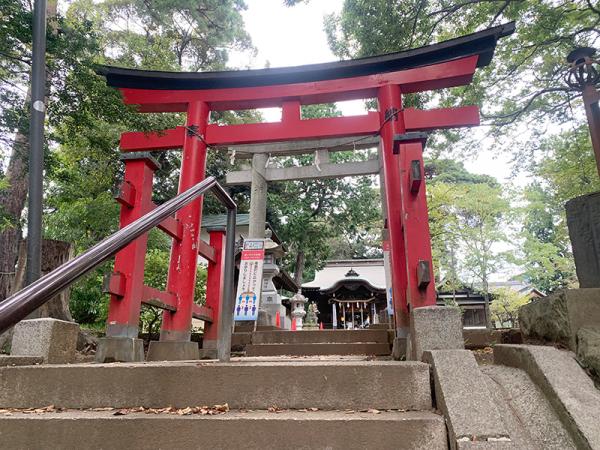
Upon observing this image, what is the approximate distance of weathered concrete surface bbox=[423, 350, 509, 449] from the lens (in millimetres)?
1620

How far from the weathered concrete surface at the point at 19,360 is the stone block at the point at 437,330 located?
2415 mm

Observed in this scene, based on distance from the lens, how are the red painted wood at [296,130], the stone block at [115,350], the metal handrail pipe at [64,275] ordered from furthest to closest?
the red painted wood at [296,130] < the stone block at [115,350] < the metal handrail pipe at [64,275]

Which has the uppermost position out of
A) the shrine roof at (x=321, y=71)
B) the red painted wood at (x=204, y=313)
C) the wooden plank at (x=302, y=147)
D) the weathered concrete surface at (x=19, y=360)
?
the wooden plank at (x=302, y=147)

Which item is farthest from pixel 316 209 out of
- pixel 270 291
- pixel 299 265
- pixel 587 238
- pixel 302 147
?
pixel 587 238

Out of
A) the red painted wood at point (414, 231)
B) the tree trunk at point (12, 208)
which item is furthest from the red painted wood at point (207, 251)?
the tree trunk at point (12, 208)

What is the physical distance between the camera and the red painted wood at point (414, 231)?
3658mm

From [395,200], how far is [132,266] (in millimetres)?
3165

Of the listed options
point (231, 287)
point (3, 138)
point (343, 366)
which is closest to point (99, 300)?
point (3, 138)

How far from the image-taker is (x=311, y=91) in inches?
237

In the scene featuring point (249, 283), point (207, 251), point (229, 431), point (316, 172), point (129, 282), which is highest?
point (316, 172)

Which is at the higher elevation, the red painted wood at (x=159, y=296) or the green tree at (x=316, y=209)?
the green tree at (x=316, y=209)

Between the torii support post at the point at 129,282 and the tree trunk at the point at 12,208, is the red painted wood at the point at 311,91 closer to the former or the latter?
the tree trunk at the point at 12,208

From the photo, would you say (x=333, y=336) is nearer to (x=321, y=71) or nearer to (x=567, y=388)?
(x=321, y=71)

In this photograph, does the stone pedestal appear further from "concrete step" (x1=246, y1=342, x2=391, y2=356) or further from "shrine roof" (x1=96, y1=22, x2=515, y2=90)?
"shrine roof" (x1=96, y1=22, x2=515, y2=90)
